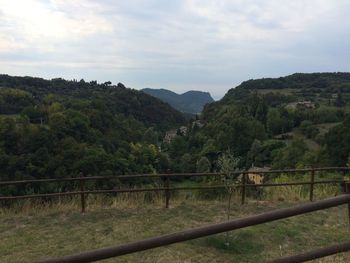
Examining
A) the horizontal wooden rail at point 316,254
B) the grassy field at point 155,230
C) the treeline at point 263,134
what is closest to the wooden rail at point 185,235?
the horizontal wooden rail at point 316,254

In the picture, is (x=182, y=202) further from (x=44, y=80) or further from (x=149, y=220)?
(x=44, y=80)

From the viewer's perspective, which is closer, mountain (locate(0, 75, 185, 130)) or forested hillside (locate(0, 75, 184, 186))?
forested hillside (locate(0, 75, 184, 186))

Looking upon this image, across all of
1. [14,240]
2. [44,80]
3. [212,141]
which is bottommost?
[212,141]

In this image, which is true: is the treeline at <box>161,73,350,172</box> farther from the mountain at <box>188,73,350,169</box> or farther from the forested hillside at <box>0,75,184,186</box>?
the forested hillside at <box>0,75,184,186</box>

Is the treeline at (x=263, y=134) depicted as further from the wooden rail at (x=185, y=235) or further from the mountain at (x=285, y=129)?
the wooden rail at (x=185, y=235)

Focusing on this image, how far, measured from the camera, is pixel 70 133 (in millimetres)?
55719

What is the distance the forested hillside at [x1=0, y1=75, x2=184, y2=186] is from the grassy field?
2611 cm

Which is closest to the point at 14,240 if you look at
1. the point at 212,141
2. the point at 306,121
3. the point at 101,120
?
the point at 101,120

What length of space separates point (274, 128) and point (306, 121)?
8.02 metres

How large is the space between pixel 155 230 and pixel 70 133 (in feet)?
164

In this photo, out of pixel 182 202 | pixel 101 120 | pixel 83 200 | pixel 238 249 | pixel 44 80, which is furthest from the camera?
pixel 44 80

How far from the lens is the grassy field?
6.44 m

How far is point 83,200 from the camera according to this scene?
28.6ft

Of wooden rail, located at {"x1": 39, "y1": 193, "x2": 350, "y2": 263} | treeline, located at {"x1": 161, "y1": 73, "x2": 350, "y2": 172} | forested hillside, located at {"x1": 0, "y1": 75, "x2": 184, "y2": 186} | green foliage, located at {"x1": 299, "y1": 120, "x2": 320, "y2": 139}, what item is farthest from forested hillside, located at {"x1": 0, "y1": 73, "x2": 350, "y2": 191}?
wooden rail, located at {"x1": 39, "y1": 193, "x2": 350, "y2": 263}
